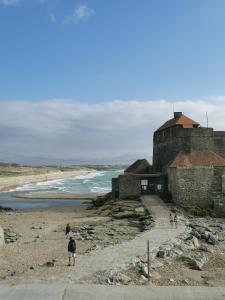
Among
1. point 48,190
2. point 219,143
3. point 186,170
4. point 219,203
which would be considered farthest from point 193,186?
point 48,190

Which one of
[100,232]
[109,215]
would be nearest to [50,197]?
[109,215]

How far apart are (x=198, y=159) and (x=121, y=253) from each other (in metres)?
17.2

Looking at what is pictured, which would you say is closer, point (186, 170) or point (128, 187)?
point (186, 170)

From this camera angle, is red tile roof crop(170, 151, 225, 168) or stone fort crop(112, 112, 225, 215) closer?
stone fort crop(112, 112, 225, 215)

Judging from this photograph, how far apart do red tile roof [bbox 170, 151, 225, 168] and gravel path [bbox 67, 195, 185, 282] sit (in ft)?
25.0

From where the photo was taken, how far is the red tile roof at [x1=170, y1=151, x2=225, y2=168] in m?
33.4

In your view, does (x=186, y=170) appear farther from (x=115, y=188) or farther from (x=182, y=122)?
(x=115, y=188)

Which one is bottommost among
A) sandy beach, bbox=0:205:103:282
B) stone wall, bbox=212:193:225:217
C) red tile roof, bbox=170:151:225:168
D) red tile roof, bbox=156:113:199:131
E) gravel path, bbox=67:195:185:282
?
sandy beach, bbox=0:205:103:282

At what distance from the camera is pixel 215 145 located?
37.5 metres

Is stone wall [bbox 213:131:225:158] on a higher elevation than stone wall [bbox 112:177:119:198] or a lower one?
higher

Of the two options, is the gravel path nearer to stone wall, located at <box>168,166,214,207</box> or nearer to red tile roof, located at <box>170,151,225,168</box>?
stone wall, located at <box>168,166,214,207</box>

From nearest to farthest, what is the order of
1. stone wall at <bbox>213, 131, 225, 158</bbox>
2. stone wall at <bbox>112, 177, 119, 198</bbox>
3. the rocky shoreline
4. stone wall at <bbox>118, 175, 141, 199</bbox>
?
the rocky shoreline → stone wall at <bbox>118, 175, 141, 199</bbox> → stone wall at <bbox>213, 131, 225, 158</bbox> → stone wall at <bbox>112, 177, 119, 198</bbox>

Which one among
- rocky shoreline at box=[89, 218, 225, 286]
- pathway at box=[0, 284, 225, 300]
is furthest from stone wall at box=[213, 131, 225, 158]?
pathway at box=[0, 284, 225, 300]

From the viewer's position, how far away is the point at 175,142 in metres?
37.2
